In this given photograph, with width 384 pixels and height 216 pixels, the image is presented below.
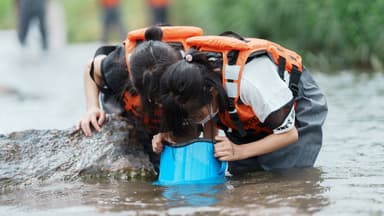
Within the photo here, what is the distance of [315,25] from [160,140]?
624 cm

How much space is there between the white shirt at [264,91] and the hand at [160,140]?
15.3 inches

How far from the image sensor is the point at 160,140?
3.99 m

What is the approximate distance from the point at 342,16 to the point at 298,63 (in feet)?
18.5

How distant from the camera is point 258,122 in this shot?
155 inches

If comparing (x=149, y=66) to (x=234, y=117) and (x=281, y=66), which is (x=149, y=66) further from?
(x=281, y=66)

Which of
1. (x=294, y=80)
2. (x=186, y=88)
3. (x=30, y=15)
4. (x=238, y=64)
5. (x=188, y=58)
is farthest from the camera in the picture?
(x=30, y=15)

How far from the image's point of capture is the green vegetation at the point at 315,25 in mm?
9461

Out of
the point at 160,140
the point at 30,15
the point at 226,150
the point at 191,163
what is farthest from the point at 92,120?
the point at 30,15

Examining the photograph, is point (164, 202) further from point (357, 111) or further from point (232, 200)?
point (357, 111)

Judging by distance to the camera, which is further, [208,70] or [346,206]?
[208,70]

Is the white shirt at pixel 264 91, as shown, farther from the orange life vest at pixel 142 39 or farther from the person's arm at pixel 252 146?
the orange life vest at pixel 142 39

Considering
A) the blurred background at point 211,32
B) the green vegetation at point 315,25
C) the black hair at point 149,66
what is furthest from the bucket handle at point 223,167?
the green vegetation at point 315,25

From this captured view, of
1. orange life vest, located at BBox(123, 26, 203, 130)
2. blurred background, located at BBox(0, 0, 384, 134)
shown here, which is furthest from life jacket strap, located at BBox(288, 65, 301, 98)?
blurred background, located at BBox(0, 0, 384, 134)

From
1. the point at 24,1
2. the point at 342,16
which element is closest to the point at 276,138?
the point at 342,16
